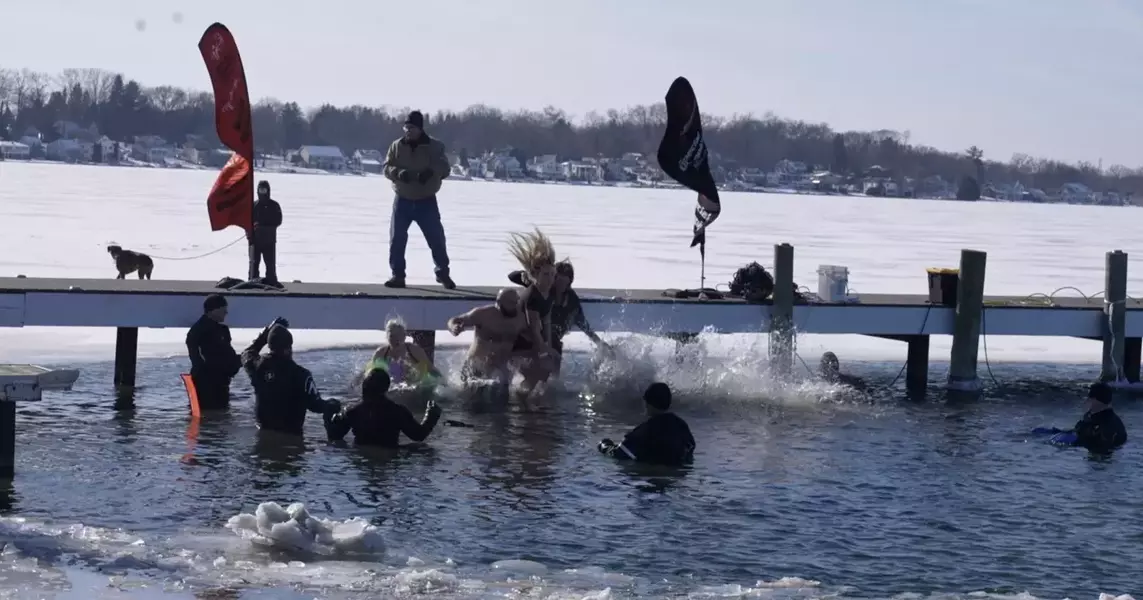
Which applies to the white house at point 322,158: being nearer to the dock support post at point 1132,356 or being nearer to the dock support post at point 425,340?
the dock support post at point 1132,356

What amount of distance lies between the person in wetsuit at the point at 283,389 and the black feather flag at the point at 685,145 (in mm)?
5691

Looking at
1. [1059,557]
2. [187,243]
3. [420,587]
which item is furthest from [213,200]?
[187,243]

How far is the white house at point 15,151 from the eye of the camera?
105 m

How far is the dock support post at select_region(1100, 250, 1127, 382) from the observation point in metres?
16.7

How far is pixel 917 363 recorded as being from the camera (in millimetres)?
16781

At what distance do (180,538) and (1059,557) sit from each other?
525 centimetres

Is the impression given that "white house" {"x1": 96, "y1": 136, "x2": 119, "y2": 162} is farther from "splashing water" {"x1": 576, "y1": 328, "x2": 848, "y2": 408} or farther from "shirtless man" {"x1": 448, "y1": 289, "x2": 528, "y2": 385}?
"shirtless man" {"x1": 448, "y1": 289, "x2": 528, "y2": 385}

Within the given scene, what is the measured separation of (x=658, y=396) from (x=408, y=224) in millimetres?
5012

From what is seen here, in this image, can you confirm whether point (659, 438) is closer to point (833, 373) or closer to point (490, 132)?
point (833, 373)

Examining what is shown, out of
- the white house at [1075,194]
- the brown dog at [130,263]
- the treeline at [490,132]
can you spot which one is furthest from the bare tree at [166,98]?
the brown dog at [130,263]

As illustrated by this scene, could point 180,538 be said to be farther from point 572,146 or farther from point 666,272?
point 572,146

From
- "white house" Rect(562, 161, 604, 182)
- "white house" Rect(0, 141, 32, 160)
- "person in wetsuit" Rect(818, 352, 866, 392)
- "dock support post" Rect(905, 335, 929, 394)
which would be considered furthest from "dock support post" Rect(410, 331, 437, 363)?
"white house" Rect(562, 161, 604, 182)

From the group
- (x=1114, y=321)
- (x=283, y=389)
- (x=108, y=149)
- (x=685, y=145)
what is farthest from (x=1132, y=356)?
(x=108, y=149)

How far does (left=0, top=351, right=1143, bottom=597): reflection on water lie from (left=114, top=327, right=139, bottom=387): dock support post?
0.70 feet
